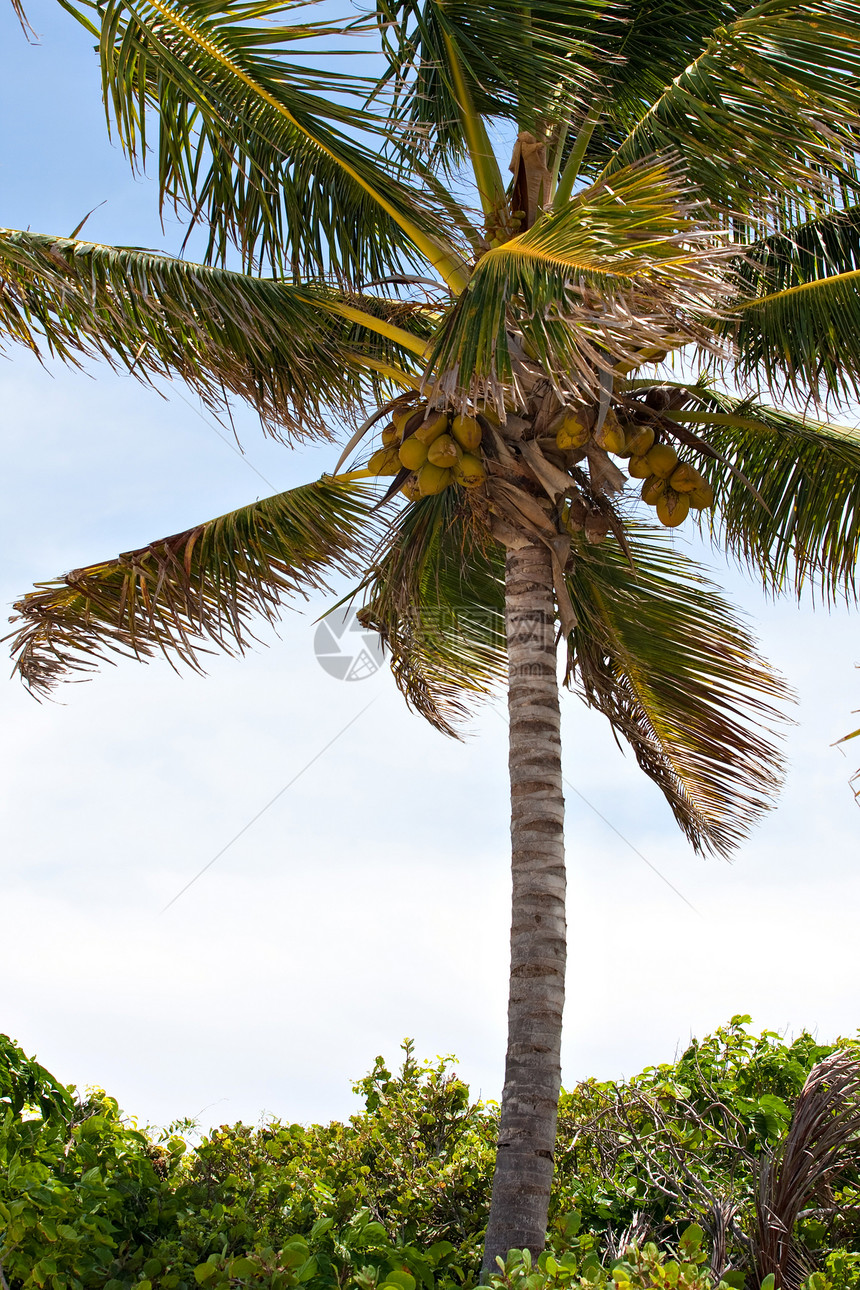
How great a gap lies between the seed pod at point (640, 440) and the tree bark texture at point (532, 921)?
2.13 ft

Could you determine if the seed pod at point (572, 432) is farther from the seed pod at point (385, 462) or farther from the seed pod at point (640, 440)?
the seed pod at point (385, 462)

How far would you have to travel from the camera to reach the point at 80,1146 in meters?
4.93

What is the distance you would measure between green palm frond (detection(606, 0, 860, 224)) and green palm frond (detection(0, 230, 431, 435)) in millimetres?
1536

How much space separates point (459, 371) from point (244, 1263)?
2.95 meters

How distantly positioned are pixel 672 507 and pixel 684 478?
0.55 feet

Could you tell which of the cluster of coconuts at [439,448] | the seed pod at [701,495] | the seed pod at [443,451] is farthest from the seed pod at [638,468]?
the seed pod at [443,451]

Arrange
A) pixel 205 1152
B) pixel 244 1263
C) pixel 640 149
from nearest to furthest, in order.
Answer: pixel 244 1263 < pixel 640 149 < pixel 205 1152

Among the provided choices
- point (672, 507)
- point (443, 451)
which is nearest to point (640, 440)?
point (672, 507)

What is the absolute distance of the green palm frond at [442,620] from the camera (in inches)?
251

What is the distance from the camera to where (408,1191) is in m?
5.56

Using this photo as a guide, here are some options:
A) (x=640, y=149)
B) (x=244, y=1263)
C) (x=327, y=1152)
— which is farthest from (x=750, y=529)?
(x=244, y=1263)

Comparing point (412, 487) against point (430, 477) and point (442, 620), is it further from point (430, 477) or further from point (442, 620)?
point (442, 620)

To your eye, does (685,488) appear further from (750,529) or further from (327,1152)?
(327,1152)

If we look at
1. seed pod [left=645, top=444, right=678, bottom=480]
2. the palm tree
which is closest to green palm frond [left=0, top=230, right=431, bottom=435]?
the palm tree
